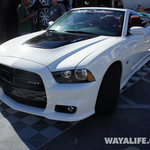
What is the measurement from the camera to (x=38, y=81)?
2.21 metres

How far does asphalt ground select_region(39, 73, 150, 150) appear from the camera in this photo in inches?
87.1

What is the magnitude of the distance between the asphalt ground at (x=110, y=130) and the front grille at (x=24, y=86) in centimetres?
51

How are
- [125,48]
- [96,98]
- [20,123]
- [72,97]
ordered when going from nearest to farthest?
1. [72,97]
2. [96,98]
3. [20,123]
4. [125,48]

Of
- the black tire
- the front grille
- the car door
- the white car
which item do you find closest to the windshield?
the white car

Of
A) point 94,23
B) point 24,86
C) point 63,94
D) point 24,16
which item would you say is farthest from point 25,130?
point 24,16

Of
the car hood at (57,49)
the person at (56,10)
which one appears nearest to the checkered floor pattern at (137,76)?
the car hood at (57,49)

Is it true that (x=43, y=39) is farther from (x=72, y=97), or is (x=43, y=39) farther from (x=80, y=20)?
(x=72, y=97)

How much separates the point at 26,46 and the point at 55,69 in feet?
2.60

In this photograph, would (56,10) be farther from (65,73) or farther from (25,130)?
(25,130)

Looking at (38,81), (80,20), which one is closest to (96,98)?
(38,81)

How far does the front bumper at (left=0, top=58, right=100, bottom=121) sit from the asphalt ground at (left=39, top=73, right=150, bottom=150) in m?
0.30

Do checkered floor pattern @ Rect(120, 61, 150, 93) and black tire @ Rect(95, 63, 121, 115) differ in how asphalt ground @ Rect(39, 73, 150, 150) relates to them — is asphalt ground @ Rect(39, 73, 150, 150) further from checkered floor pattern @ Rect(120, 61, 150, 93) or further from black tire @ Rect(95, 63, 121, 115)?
checkered floor pattern @ Rect(120, 61, 150, 93)

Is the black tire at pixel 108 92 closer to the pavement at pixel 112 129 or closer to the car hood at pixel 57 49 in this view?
the pavement at pixel 112 129

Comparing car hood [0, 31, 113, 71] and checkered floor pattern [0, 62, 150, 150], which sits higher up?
car hood [0, 31, 113, 71]
